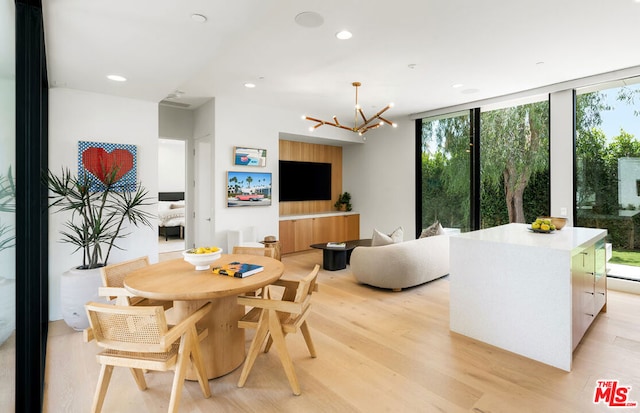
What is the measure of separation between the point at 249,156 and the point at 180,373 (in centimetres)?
→ 422

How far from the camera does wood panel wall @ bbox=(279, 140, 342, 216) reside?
7056mm

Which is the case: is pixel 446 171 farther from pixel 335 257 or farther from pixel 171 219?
pixel 171 219

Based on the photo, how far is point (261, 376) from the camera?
229 centimetres


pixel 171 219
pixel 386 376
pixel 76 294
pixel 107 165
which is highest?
pixel 107 165

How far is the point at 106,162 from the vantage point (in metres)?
3.66

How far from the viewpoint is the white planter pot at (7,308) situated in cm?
137

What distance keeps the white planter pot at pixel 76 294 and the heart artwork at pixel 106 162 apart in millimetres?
1060

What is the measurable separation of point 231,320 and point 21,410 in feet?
3.76

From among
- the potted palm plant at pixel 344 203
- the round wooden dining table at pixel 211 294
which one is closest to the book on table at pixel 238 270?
the round wooden dining table at pixel 211 294

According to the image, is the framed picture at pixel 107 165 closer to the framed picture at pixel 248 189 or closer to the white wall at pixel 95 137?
the white wall at pixel 95 137

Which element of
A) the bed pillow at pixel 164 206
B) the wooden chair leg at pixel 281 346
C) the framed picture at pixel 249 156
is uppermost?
the framed picture at pixel 249 156

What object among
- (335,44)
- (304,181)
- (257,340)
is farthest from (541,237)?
(304,181)

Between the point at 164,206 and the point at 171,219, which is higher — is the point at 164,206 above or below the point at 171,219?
above

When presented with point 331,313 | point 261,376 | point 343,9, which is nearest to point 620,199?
point 331,313
